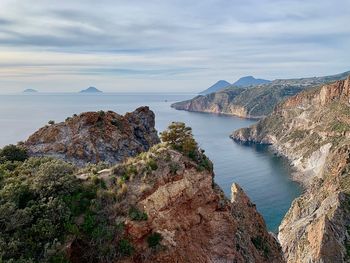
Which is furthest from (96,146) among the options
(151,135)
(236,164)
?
(236,164)

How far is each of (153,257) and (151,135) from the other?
94.3 ft

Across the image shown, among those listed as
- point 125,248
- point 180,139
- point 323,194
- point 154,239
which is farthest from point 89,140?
point 323,194

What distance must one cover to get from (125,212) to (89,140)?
19838mm

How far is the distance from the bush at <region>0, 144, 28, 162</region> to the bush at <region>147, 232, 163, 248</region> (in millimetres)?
13512

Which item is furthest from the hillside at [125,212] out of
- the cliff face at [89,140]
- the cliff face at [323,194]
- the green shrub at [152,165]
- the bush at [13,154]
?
the cliff face at [323,194]

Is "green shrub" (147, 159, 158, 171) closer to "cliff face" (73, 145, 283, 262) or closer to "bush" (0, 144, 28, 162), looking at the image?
"cliff face" (73, 145, 283, 262)

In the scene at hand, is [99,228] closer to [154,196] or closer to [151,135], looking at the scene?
[154,196]

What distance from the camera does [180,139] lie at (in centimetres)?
2238

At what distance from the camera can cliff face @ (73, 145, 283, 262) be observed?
58.0 ft

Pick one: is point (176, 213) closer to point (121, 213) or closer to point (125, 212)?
point (125, 212)

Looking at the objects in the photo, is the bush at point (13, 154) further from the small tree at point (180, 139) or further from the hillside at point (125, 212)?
the small tree at point (180, 139)

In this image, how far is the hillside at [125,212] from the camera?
16203 millimetres

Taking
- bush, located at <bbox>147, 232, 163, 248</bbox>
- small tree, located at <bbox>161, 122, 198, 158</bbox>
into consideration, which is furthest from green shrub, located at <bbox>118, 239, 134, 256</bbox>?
small tree, located at <bbox>161, 122, 198, 158</bbox>

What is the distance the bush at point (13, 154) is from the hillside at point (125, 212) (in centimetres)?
534
